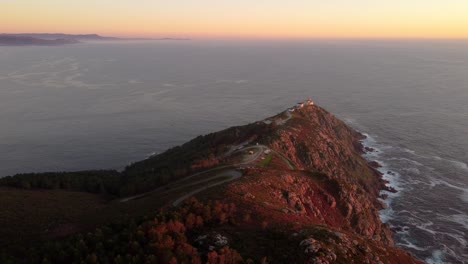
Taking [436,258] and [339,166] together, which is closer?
[436,258]

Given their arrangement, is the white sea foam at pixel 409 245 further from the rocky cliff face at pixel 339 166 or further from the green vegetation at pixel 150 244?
the green vegetation at pixel 150 244

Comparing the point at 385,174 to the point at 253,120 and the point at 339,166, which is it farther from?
the point at 253,120

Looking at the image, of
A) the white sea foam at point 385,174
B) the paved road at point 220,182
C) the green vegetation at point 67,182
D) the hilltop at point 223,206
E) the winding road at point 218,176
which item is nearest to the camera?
the hilltop at point 223,206

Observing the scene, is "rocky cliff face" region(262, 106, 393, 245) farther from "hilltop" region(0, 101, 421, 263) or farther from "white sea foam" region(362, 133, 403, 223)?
"white sea foam" region(362, 133, 403, 223)

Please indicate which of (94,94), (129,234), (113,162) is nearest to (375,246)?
(129,234)

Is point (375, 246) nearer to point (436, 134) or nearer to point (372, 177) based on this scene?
point (372, 177)

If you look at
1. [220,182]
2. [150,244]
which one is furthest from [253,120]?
[150,244]

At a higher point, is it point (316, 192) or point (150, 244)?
point (150, 244)

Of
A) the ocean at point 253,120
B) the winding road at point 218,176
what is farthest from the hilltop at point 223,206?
the ocean at point 253,120
